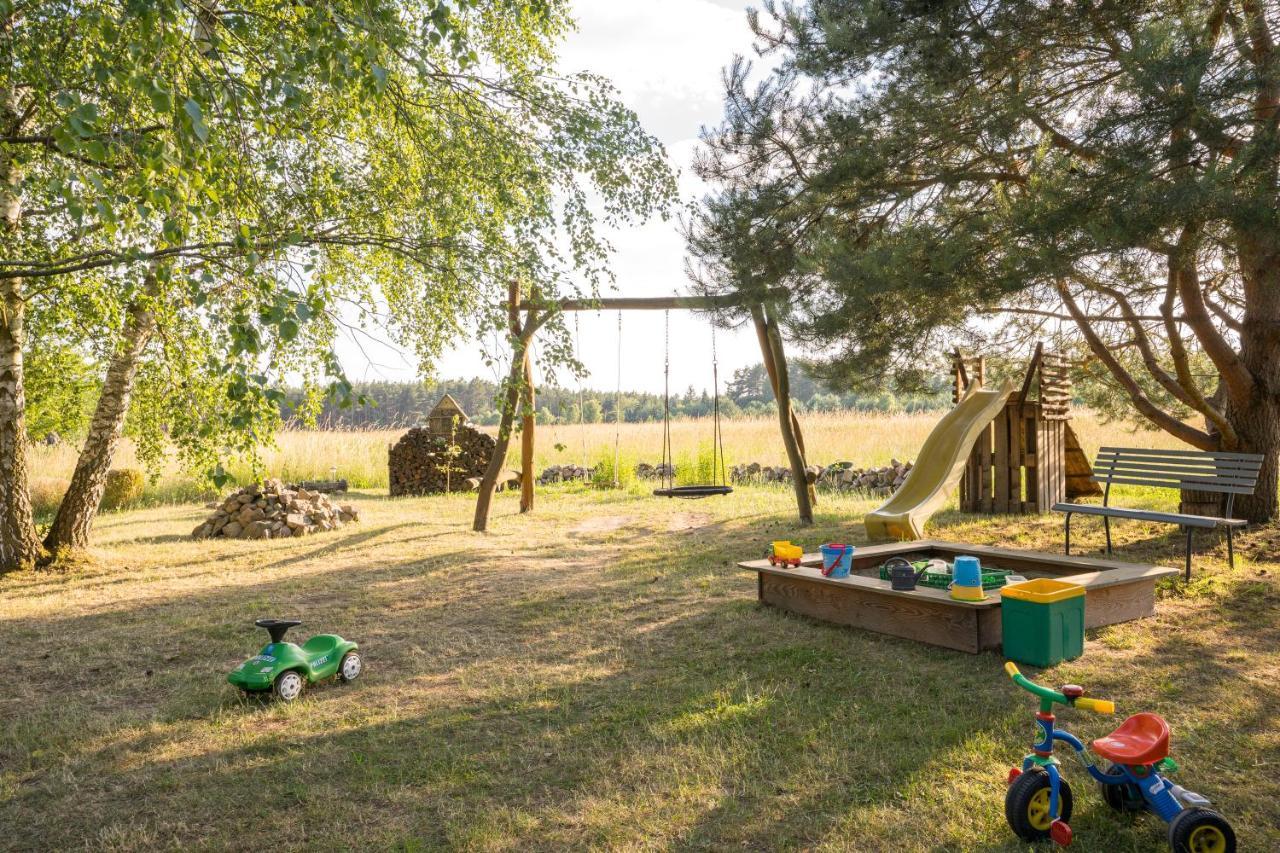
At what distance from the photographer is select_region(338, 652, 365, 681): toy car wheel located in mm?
4188

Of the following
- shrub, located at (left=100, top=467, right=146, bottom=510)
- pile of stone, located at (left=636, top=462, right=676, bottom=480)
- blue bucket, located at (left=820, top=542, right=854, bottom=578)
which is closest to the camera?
blue bucket, located at (left=820, top=542, right=854, bottom=578)

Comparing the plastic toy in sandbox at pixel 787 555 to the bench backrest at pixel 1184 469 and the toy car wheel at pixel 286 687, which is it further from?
the bench backrest at pixel 1184 469

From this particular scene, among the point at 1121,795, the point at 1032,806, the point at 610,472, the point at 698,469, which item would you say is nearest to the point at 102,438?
the point at 1032,806

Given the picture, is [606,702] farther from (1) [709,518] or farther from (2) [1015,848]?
(1) [709,518]

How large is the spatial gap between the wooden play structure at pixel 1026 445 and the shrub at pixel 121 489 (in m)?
12.2

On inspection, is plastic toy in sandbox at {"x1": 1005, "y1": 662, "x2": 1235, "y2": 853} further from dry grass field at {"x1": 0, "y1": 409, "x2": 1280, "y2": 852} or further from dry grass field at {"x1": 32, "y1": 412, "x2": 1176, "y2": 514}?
dry grass field at {"x1": 32, "y1": 412, "x2": 1176, "y2": 514}

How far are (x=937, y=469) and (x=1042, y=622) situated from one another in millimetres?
4243

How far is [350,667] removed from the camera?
13.9ft

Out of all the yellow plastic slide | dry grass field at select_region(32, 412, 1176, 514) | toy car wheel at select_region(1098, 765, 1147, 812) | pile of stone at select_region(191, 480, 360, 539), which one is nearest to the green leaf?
toy car wheel at select_region(1098, 765, 1147, 812)

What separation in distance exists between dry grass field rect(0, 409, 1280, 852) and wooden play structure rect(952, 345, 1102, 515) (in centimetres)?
211

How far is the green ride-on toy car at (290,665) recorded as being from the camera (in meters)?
3.85

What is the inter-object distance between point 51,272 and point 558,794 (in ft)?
12.6

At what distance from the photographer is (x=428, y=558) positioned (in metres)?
7.80

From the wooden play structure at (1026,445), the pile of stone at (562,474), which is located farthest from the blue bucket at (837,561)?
the pile of stone at (562,474)
